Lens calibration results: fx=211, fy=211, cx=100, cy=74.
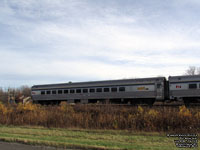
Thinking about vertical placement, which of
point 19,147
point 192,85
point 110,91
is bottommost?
point 19,147

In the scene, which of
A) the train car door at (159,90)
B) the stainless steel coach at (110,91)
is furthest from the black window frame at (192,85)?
the train car door at (159,90)

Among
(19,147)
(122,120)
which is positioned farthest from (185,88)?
(19,147)

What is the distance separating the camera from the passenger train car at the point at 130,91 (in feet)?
75.7

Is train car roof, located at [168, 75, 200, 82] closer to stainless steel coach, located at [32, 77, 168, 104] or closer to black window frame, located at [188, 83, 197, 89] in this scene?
black window frame, located at [188, 83, 197, 89]

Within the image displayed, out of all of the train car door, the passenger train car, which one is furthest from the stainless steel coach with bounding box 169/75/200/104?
the train car door

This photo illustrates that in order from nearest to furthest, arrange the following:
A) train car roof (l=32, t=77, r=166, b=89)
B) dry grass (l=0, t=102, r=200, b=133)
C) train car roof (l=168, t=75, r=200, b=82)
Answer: dry grass (l=0, t=102, r=200, b=133), train car roof (l=168, t=75, r=200, b=82), train car roof (l=32, t=77, r=166, b=89)

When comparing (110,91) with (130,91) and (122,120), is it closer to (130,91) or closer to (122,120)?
(130,91)

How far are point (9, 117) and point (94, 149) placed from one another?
1190cm

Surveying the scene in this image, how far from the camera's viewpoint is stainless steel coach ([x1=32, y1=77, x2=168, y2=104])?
24.8m

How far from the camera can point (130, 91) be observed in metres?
25.9

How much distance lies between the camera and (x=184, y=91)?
2302 centimetres

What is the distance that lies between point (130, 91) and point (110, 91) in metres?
2.71

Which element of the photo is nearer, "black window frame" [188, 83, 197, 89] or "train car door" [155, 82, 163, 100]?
"black window frame" [188, 83, 197, 89]

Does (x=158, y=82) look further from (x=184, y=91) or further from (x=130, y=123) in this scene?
(x=130, y=123)
